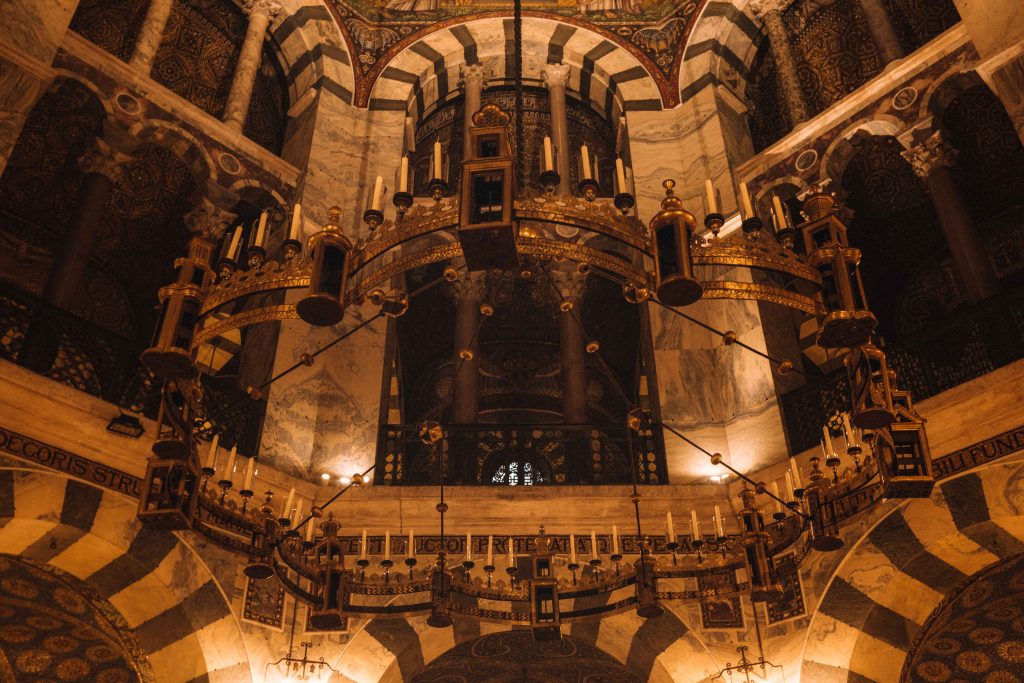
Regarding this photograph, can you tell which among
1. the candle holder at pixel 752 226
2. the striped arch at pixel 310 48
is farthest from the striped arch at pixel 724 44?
the candle holder at pixel 752 226

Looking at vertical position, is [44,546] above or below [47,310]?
below

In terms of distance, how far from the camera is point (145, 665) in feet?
22.9

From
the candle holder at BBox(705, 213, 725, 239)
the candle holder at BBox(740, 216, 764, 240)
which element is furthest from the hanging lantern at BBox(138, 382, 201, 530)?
the candle holder at BBox(740, 216, 764, 240)

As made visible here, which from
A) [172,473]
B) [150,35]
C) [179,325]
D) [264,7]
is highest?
[264,7]

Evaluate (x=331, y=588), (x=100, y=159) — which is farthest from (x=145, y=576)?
(x=100, y=159)

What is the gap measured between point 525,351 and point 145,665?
8243 mm

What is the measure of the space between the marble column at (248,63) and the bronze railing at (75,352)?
352 centimetres

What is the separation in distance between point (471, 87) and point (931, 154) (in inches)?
220

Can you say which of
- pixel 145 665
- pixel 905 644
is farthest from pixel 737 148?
pixel 145 665

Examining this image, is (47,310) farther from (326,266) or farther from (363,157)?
(363,157)

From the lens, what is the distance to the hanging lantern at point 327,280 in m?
4.05

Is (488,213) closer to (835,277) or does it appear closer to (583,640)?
(835,277)

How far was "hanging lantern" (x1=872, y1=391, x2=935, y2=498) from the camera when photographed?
435cm

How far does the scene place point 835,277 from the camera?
156 inches
